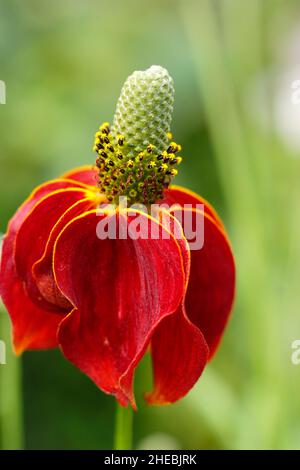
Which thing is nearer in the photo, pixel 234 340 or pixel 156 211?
pixel 156 211

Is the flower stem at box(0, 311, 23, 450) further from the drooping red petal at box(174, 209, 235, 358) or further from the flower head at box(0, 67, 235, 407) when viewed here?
the drooping red petal at box(174, 209, 235, 358)

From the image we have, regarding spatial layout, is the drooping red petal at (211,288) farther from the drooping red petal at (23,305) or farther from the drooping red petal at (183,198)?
the drooping red petal at (23,305)

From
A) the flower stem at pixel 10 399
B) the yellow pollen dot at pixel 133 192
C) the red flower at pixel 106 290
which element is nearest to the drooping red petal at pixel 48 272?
the red flower at pixel 106 290

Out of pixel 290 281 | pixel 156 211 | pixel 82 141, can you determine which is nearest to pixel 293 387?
pixel 290 281

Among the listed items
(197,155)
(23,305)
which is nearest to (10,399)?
(23,305)

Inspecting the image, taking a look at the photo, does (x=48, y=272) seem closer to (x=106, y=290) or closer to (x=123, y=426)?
(x=106, y=290)
